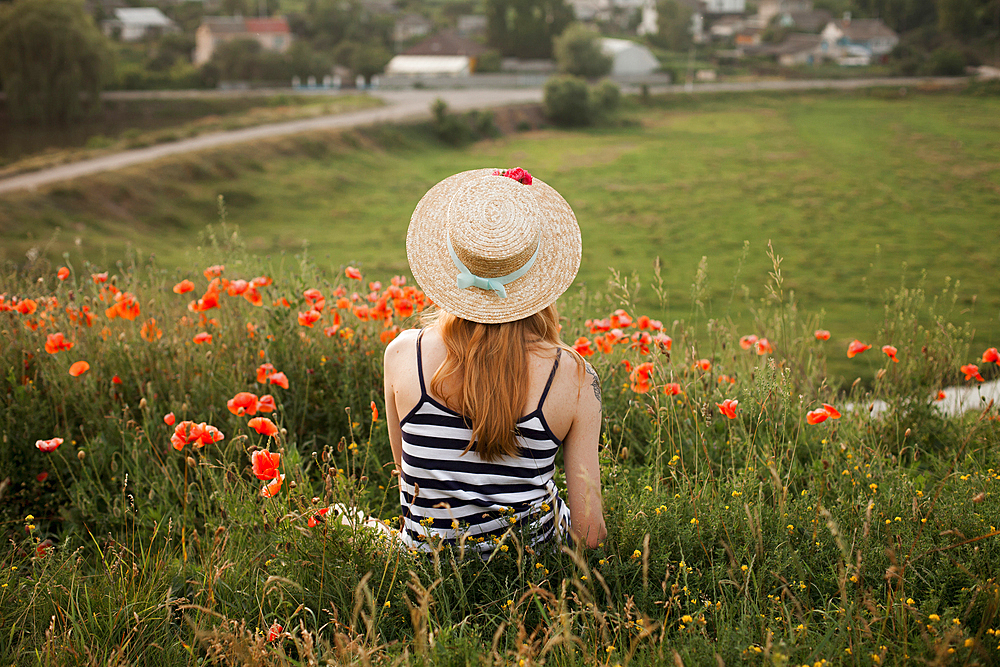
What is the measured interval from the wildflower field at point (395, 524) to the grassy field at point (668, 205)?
113cm

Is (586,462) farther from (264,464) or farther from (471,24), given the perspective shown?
(471,24)

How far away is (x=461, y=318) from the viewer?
5.90 ft

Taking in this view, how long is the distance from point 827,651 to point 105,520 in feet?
7.89

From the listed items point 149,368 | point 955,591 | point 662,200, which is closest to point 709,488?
point 955,591

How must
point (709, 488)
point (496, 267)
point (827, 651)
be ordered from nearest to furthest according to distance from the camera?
point (827, 651), point (496, 267), point (709, 488)

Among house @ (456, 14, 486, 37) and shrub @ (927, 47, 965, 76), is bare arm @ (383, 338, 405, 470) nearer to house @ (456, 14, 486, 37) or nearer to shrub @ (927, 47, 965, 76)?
shrub @ (927, 47, 965, 76)

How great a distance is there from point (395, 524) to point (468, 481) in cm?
61

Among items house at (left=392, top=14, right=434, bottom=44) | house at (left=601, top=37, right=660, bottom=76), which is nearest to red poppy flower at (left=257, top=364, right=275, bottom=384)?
house at (left=601, top=37, right=660, bottom=76)

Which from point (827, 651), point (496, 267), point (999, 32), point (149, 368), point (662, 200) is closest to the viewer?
point (827, 651)

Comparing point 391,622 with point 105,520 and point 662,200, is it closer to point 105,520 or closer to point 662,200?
point 105,520

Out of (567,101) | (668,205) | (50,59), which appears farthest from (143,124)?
(668,205)

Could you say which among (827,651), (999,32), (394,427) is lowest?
(827,651)

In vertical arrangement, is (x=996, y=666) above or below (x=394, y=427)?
below

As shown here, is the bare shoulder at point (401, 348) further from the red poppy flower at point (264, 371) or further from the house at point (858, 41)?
the house at point (858, 41)
